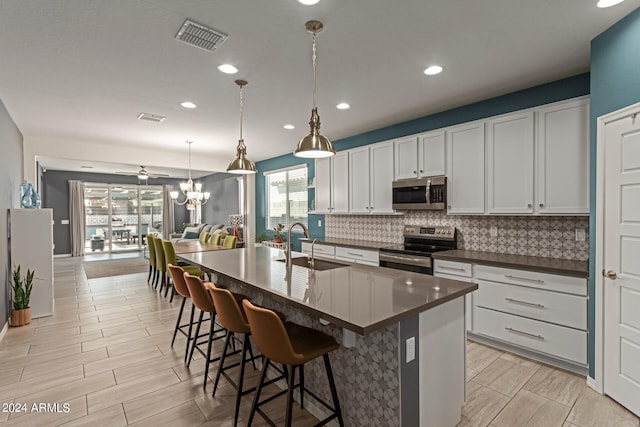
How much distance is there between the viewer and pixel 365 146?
4848 millimetres

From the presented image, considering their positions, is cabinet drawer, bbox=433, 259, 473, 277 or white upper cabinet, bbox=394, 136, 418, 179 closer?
cabinet drawer, bbox=433, 259, 473, 277

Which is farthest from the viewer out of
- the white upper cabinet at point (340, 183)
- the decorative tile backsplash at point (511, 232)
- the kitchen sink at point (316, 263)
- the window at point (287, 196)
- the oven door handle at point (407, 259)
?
the window at point (287, 196)

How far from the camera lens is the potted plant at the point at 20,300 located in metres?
3.93

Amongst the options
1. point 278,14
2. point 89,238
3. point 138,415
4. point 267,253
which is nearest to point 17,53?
point 278,14

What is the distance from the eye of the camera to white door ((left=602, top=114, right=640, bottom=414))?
2135 millimetres

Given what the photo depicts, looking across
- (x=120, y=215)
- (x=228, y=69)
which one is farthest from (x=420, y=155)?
(x=120, y=215)

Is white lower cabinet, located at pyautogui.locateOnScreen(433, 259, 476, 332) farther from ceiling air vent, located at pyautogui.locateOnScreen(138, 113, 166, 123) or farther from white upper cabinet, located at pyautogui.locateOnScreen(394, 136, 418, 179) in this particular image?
ceiling air vent, located at pyautogui.locateOnScreen(138, 113, 166, 123)

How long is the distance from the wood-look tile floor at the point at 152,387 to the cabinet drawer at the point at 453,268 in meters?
0.74

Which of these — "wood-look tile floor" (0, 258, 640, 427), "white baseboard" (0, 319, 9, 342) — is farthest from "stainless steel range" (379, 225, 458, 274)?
"white baseboard" (0, 319, 9, 342)

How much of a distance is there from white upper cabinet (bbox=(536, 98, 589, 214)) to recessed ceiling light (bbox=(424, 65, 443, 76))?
3.52 ft

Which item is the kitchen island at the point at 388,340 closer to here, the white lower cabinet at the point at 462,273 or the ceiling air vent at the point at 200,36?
the white lower cabinet at the point at 462,273

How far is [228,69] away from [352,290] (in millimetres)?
2243

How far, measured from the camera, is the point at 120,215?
37.2 ft

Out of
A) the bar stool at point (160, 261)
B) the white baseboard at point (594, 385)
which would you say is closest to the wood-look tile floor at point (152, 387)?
the white baseboard at point (594, 385)
